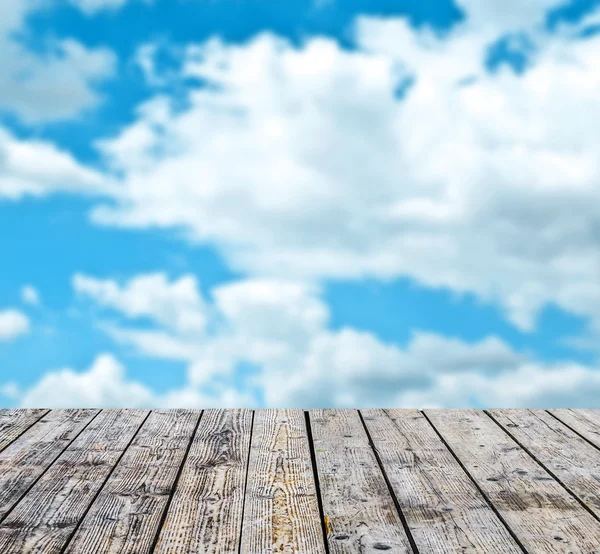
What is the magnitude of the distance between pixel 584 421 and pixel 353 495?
172cm

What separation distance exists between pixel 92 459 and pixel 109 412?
31.2 inches

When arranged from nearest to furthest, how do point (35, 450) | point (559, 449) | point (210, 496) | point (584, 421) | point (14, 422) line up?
1. point (210, 496)
2. point (35, 450)
3. point (559, 449)
4. point (14, 422)
5. point (584, 421)

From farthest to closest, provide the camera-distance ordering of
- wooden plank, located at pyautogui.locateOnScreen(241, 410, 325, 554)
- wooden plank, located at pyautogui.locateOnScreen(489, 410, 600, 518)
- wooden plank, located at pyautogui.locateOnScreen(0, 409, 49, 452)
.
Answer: wooden plank, located at pyautogui.locateOnScreen(0, 409, 49, 452) → wooden plank, located at pyautogui.locateOnScreen(489, 410, 600, 518) → wooden plank, located at pyautogui.locateOnScreen(241, 410, 325, 554)

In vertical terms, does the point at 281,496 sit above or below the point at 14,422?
below

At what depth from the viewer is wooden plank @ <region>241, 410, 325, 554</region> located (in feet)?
5.91

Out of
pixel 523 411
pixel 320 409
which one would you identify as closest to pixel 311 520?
pixel 320 409

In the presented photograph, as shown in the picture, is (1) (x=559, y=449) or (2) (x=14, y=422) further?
(2) (x=14, y=422)

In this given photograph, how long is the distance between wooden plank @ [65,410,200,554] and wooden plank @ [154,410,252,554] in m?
0.04

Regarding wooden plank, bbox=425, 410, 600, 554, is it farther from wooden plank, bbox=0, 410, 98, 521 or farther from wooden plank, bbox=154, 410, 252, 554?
wooden plank, bbox=0, 410, 98, 521

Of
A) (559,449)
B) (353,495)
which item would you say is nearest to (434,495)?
(353,495)

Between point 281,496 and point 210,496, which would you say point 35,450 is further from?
point 281,496

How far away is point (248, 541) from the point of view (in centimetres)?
180

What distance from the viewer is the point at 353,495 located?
2.14 metres

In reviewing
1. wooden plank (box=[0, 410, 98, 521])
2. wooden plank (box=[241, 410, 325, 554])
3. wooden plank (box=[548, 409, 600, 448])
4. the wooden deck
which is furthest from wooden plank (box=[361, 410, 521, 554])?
wooden plank (box=[0, 410, 98, 521])
